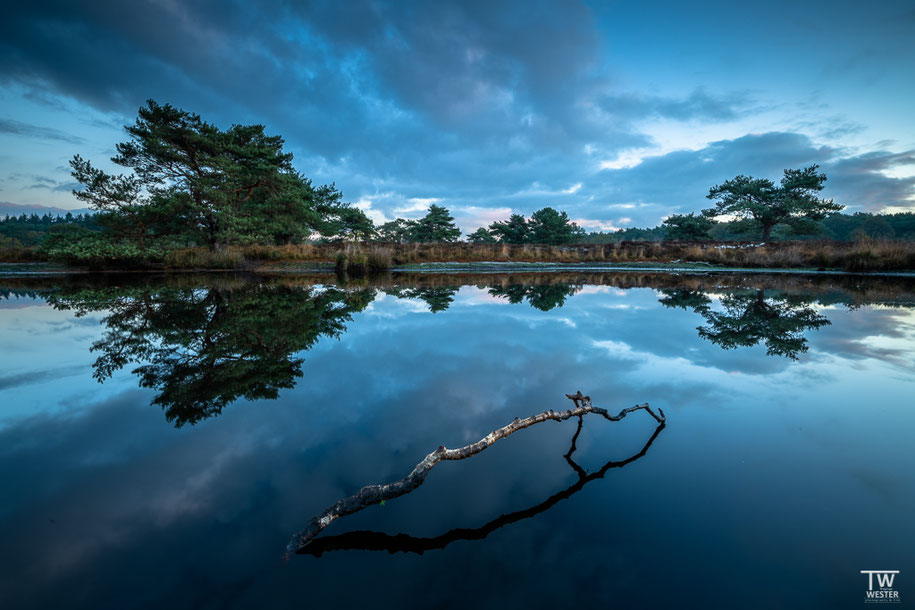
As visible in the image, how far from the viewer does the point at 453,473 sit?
2086mm

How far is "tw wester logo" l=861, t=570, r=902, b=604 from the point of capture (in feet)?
4.25

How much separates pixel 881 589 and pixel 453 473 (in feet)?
6.19

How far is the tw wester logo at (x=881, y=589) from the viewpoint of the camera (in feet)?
4.25

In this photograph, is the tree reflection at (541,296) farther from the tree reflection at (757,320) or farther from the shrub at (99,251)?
the shrub at (99,251)

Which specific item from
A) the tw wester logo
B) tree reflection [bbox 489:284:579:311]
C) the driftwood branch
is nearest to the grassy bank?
tree reflection [bbox 489:284:579:311]

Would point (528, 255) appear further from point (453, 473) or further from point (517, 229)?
point (453, 473)

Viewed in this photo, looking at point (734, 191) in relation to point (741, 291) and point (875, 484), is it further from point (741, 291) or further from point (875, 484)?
point (875, 484)

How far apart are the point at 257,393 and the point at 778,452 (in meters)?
4.21

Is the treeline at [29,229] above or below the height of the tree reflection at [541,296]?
above

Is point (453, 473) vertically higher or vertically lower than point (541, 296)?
lower

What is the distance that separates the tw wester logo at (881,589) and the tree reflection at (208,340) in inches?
152

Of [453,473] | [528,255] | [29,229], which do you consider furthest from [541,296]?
[29,229]

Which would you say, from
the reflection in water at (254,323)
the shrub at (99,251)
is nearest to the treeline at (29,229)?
the shrub at (99,251)

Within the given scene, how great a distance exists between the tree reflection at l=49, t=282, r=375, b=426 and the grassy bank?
9.22 m
